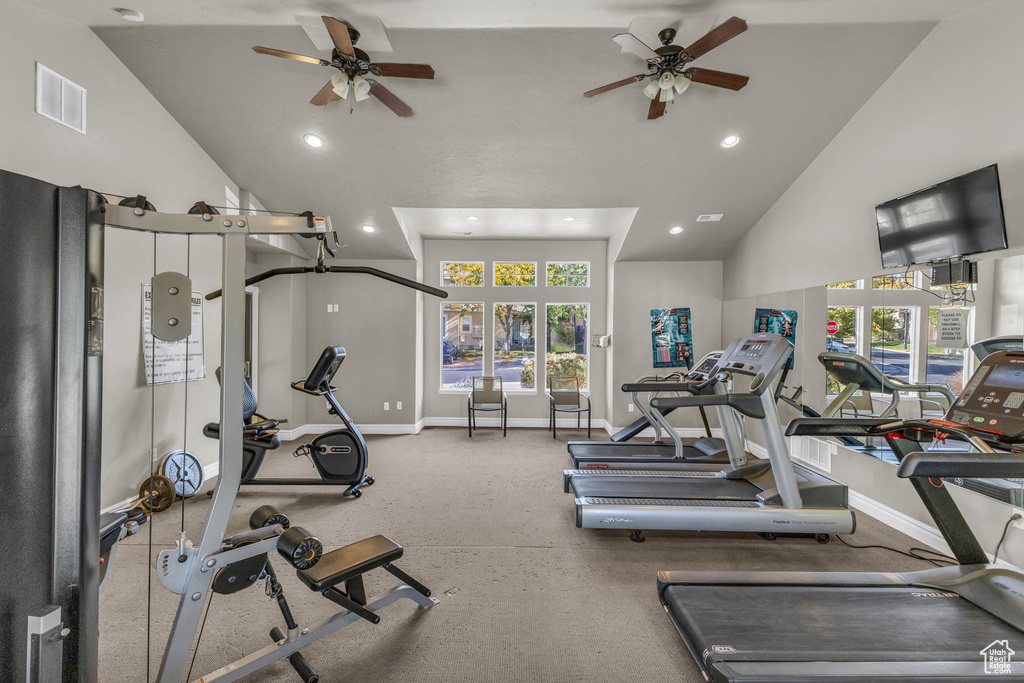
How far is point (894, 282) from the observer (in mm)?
3354

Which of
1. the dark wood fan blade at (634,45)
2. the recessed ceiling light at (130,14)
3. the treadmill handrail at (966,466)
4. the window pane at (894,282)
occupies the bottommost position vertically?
the treadmill handrail at (966,466)

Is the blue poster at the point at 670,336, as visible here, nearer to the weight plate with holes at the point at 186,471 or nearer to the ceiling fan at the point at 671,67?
the ceiling fan at the point at 671,67

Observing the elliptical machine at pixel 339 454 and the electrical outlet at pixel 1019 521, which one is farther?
the elliptical machine at pixel 339 454

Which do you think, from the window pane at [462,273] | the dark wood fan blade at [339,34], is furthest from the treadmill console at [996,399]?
the window pane at [462,273]

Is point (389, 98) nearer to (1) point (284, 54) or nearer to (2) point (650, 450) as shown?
(1) point (284, 54)

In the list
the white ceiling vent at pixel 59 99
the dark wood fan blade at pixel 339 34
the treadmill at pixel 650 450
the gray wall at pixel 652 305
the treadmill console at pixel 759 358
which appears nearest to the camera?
the dark wood fan blade at pixel 339 34

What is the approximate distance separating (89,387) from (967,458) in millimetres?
2668

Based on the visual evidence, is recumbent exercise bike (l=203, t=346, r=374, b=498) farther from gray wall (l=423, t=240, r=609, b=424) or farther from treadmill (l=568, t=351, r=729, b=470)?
gray wall (l=423, t=240, r=609, b=424)

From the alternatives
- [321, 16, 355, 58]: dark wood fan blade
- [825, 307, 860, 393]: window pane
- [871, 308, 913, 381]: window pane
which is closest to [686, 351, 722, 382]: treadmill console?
[825, 307, 860, 393]: window pane

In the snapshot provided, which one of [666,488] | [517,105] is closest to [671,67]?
[517,105]

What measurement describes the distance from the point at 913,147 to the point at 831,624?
325 cm

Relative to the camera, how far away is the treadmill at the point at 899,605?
1.52m

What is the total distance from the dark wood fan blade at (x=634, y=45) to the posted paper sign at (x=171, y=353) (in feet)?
12.0

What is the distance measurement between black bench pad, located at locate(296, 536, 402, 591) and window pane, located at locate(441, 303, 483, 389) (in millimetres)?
4431
